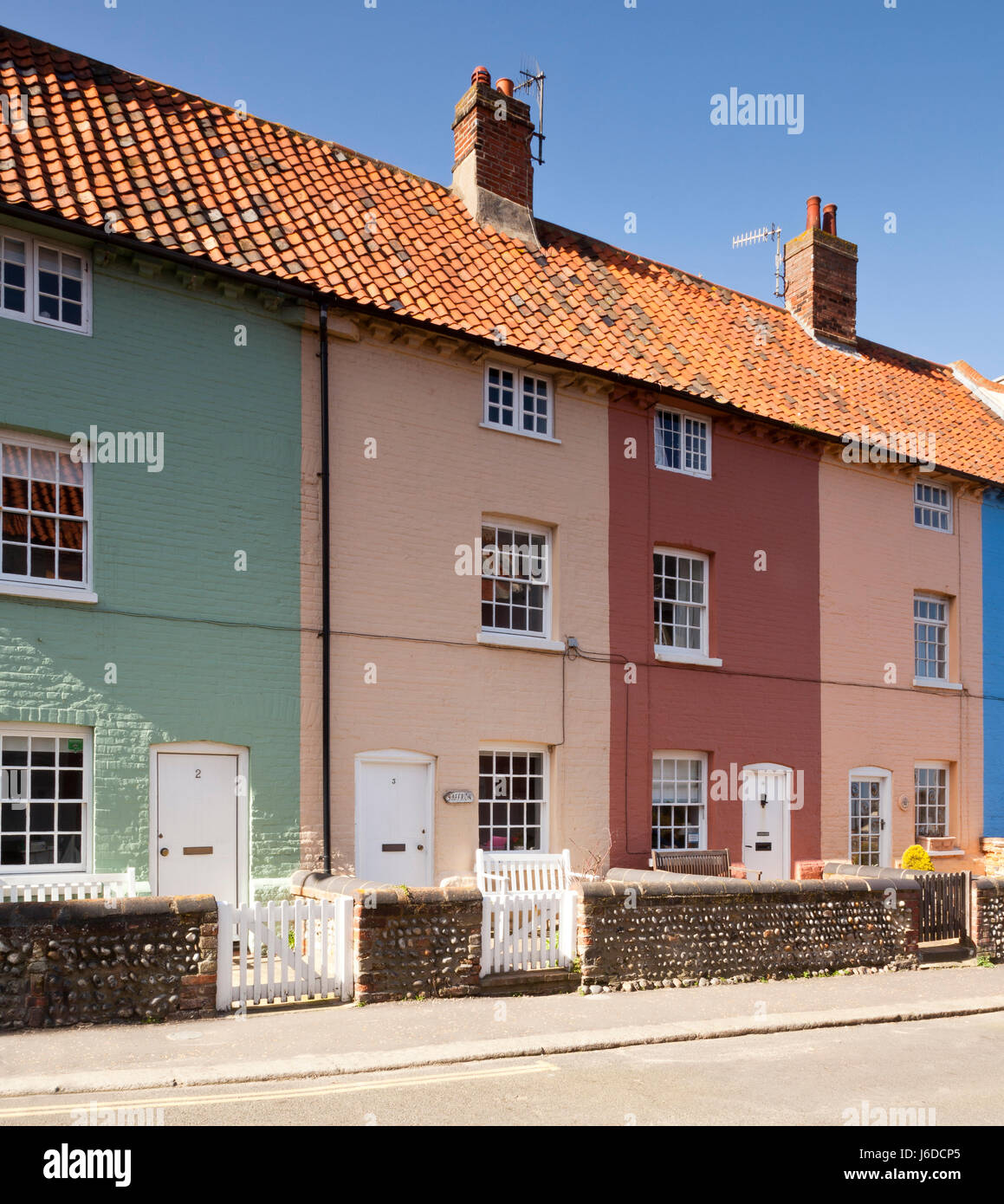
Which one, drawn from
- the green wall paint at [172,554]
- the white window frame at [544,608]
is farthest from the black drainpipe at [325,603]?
the white window frame at [544,608]

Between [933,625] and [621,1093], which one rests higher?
[933,625]

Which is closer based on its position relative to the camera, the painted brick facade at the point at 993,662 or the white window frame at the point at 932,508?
the white window frame at the point at 932,508

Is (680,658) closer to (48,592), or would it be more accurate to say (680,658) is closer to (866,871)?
(866,871)

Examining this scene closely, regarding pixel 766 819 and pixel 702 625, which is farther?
pixel 766 819

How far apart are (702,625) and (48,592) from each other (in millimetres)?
10354

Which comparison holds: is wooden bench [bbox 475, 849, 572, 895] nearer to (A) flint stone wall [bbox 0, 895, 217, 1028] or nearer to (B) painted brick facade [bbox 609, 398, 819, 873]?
(B) painted brick facade [bbox 609, 398, 819, 873]

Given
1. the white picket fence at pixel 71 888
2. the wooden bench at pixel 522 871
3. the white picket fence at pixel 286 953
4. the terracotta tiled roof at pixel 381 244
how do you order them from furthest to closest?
the wooden bench at pixel 522 871 → the terracotta tiled roof at pixel 381 244 → the white picket fence at pixel 71 888 → the white picket fence at pixel 286 953

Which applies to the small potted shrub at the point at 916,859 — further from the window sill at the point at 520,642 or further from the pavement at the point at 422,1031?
the window sill at the point at 520,642

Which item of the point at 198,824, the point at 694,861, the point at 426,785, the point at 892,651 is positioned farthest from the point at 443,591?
the point at 892,651

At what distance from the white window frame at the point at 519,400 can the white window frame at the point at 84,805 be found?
698cm

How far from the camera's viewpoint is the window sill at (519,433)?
1672 centimetres

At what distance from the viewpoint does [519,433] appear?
56.0ft

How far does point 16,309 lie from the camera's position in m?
13.2
